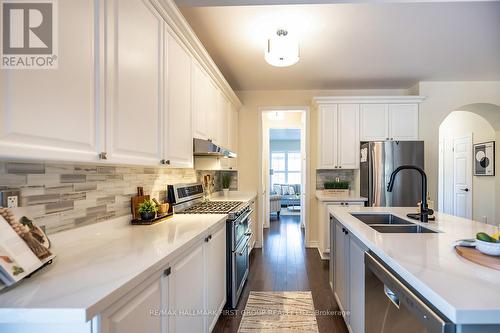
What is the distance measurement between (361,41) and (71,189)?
2.95 metres

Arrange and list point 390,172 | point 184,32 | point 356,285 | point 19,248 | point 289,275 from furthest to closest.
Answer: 1. point 390,172
2. point 289,275
3. point 184,32
4. point 356,285
5. point 19,248

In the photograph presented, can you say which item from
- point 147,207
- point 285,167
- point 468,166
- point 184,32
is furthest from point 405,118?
point 285,167

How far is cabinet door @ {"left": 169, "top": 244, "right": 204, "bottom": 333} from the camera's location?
1.30 m

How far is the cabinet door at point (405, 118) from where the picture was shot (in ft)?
13.2

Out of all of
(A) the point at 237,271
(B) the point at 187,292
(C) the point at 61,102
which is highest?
(C) the point at 61,102

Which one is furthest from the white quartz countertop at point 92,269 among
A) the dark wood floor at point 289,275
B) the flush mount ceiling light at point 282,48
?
the flush mount ceiling light at point 282,48

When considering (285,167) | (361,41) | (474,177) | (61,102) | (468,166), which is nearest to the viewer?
(61,102)

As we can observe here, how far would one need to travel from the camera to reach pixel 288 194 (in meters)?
8.97

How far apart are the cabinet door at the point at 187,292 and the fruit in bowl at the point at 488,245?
Answer: 141cm

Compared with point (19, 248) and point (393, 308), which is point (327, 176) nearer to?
point (393, 308)

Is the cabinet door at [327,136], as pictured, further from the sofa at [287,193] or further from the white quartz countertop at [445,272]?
the sofa at [287,193]

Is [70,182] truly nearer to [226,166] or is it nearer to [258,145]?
[226,166]

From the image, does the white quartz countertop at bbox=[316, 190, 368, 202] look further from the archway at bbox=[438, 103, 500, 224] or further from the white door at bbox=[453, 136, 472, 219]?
the white door at bbox=[453, 136, 472, 219]

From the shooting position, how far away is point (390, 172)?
12.2 feet
